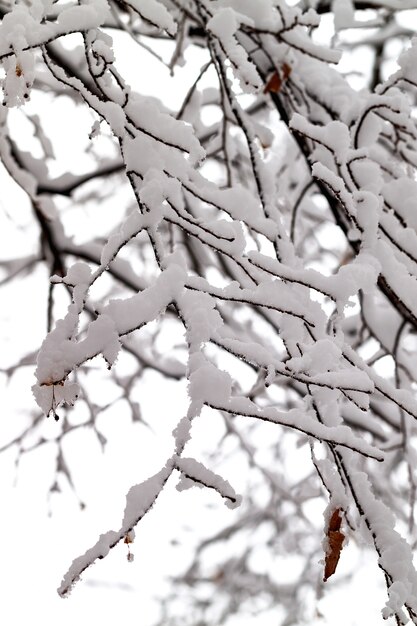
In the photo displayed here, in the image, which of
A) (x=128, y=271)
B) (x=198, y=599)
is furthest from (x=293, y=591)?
(x=128, y=271)

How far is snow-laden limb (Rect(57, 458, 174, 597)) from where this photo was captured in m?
0.83

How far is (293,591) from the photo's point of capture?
226 inches

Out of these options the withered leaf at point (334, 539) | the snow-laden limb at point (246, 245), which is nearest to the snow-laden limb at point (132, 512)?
the snow-laden limb at point (246, 245)

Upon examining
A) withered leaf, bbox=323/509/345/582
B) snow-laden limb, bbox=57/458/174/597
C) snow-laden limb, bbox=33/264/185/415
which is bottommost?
withered leaf, bbox=323/509/345/582

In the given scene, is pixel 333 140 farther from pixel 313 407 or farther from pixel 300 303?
pixel 313 407

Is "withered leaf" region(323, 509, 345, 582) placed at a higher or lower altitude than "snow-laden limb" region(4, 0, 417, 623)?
lower

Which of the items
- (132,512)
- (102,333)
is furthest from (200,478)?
(102,333)

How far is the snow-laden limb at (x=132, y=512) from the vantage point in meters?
0.83

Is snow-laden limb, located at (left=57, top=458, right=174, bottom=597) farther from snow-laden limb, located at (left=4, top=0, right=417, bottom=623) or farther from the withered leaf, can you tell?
the withered leaf

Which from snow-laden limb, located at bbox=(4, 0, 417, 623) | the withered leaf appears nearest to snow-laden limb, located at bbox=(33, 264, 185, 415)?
snow-laden limb, located at bbox=(4, 0, 417, 623)

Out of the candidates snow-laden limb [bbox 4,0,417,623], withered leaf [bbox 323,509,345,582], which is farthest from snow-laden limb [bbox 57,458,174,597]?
withered leaf [bbox 323,509,345,582]

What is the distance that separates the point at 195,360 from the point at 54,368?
18 centimetres

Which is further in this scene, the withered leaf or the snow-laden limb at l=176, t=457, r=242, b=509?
the withered leaf

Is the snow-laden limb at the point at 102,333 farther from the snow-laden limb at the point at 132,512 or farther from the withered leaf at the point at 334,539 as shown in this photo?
the withered leaf at the point at 334,539
